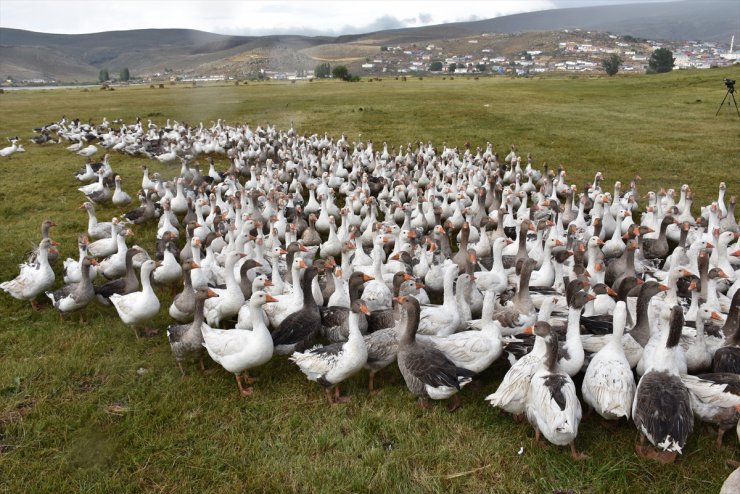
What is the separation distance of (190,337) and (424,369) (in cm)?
368

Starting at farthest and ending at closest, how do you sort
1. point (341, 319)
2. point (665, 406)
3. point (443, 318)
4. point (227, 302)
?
point (227, 302) → point (341, 319) → point (443, 318) → point (665, 406)

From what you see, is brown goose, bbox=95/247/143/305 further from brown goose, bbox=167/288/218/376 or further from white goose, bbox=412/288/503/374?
white goose, bbox=412/288/503/374

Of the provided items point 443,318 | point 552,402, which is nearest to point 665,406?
point 552,402

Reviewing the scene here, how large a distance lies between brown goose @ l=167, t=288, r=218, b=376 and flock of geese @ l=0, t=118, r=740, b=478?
0.10 feet

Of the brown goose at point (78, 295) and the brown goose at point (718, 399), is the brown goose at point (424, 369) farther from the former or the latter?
the brown goose at point (78, 295)

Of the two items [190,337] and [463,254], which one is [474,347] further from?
[190,337]

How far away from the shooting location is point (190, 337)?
757 centimetres

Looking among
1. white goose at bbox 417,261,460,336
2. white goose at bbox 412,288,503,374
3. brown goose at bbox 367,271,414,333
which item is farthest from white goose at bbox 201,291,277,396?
white goose at bbox 417,261,460,336

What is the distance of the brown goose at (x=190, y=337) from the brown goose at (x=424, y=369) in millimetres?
3127

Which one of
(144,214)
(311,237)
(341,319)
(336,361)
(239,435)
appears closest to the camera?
(239,435)

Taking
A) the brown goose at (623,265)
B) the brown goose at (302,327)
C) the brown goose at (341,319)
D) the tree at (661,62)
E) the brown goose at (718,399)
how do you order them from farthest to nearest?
the tree at (661,62), the brown goose at (623,265), the brown goose at (341,319), the brown goose at (302,327), the brown goose at (718,399)

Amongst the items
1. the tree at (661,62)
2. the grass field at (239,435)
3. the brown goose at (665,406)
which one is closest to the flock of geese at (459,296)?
the brown goose at (665,406)

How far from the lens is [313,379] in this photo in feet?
23.1

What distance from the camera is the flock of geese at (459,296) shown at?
607 centimetres
